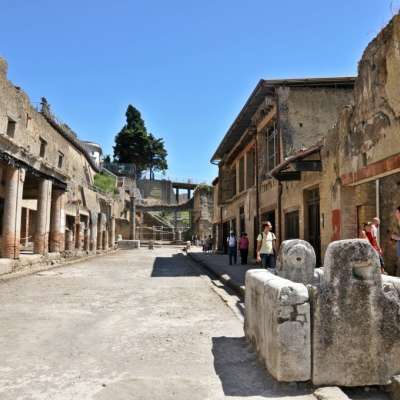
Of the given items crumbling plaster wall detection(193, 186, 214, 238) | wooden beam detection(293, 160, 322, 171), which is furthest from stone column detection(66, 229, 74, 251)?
crumbling plaster wall detection(193, 186, 214, 238)

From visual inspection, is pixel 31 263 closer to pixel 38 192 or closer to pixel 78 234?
pixel 38 192

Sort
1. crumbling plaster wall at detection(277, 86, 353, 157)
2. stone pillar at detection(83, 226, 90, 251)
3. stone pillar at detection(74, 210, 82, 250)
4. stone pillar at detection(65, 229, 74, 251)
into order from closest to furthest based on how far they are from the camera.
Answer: crumbling plaster wall at detection(277, 86, 353, 157) → stone pillar at detection(65, 229, 74, 251) → stone pillar at detection(74, 210, 82, 250) → stone pillar at detection(83, 226, 90, 251)

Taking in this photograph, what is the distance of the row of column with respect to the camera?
15.4 meters

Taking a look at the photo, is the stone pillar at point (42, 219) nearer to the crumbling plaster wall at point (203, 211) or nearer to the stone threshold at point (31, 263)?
the stone threshold at point (31, 263)

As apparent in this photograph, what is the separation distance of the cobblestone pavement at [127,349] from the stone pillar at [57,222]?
11.6 meters

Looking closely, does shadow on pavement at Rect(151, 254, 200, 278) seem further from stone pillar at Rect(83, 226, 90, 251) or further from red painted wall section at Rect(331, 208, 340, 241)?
stone pillar at Rect(83, 226, 90, 251)

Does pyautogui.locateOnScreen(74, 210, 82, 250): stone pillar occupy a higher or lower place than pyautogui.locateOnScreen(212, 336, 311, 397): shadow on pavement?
higher

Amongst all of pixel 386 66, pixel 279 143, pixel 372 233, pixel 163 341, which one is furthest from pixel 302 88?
pixel 163 341

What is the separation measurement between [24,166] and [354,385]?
49.1ft

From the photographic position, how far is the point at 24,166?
53.1 ft

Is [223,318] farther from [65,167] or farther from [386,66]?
[65,167]

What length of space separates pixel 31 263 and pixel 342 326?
1477 centimetres

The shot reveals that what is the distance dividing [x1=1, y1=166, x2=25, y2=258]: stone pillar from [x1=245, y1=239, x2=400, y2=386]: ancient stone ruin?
13574 millimetres

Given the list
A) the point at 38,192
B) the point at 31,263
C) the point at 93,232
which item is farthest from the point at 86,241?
the point at 31,263
